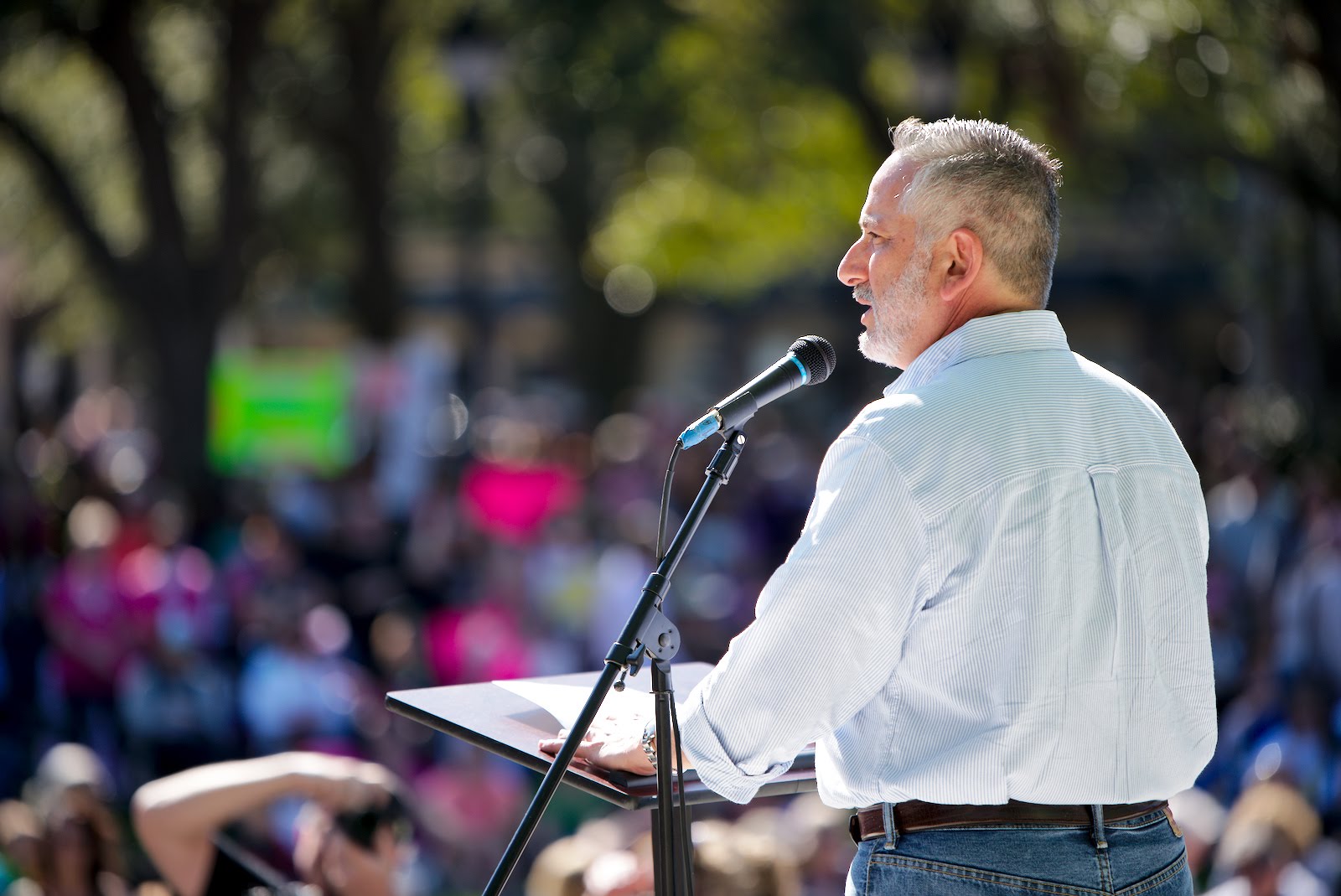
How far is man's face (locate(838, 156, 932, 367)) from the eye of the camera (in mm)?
2047

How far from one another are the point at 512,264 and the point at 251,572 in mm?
26391

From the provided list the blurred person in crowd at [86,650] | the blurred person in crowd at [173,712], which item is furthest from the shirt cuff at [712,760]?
the blurred person in crowd at [86,650]

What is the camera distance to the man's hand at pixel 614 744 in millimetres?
2020

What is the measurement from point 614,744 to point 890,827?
0.38m

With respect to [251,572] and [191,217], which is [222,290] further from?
[191,217]

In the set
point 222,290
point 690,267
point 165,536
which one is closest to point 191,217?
point 690,267

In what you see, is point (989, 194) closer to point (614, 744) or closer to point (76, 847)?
point (614, 744)

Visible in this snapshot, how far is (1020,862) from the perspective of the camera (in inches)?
74.1

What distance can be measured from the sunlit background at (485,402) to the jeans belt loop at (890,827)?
54.3 inches

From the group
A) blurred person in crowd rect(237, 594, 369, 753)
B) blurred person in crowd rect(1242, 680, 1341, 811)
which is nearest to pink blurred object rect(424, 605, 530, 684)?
blurred person in crowd rect(237, 594, 369, 753)

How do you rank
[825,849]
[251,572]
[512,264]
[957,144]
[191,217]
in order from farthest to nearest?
[512,264] → [191,217] → [251,572] → [825,849] → [957,144]

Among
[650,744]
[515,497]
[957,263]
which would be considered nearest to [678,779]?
[650,744]

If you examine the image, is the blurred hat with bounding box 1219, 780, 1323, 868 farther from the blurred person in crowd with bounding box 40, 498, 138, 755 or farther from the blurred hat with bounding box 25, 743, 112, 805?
the blurred person in crowd with bounding box 40, 498, 138, 755

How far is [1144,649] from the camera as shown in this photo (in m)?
1.90
